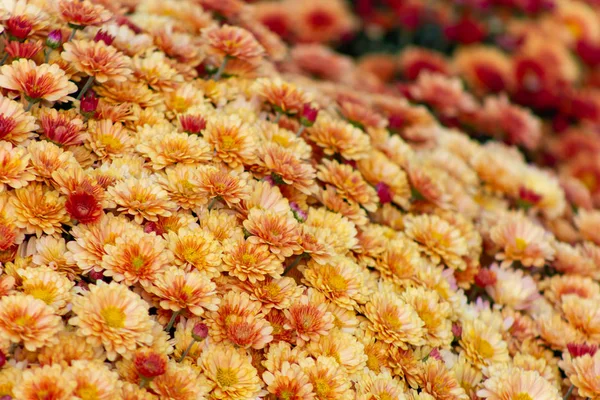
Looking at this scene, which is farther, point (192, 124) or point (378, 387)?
point (192, 124)

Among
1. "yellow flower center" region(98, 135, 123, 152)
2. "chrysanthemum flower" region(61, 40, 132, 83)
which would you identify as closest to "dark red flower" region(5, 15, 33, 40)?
"chrysanthemum flower" region(61, 40, 132, 83)

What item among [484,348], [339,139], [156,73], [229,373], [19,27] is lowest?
[484,348]

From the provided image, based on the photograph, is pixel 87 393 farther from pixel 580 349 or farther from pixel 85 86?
pixel 580 349

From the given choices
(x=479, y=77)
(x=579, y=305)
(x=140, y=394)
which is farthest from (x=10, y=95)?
(x=479, y=77)

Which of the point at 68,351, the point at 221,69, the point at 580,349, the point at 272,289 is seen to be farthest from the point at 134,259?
the point at 580,349

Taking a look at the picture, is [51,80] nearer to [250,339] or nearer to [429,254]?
[250,339]

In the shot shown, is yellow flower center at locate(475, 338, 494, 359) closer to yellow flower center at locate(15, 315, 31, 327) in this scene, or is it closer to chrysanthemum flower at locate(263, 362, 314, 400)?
chrysanthemum flower at locate(263, 362, 314, 400)
